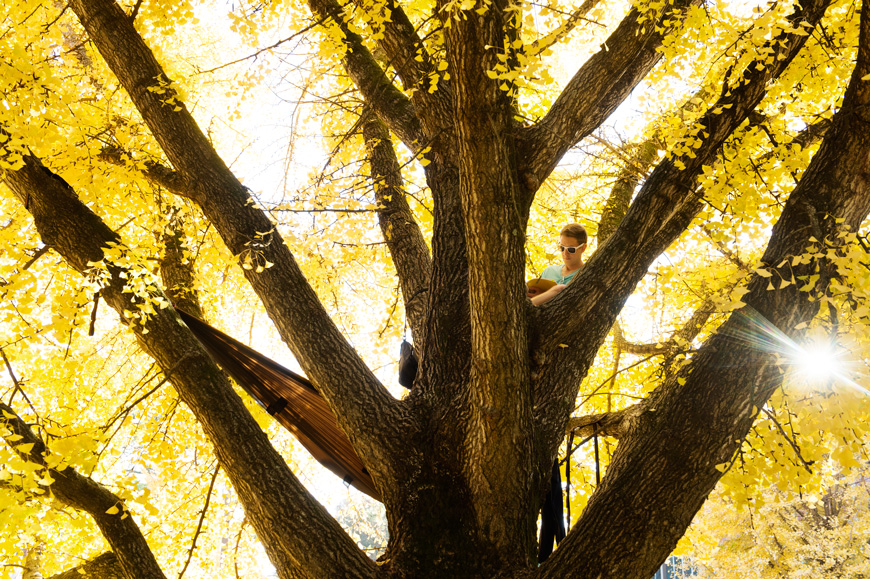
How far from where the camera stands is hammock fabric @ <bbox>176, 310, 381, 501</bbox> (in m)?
2.53

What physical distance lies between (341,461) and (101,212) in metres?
2.72

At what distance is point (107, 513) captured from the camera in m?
2.13

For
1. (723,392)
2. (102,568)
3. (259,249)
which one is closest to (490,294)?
(723,392)

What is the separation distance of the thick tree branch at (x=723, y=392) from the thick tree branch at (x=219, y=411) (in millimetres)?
761

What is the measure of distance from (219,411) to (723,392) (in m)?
1.72

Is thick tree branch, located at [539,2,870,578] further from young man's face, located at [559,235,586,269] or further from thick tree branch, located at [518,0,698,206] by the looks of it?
young man's face, located at [559,235,586,269]

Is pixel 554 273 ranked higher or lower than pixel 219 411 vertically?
higher

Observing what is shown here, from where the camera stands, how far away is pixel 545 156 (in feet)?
8.23

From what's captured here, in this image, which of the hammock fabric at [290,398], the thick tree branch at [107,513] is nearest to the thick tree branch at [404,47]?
the hammock fabric at [290,398]

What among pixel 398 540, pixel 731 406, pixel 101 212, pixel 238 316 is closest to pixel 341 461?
pixel 398 540

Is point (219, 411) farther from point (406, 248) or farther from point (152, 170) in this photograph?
point (152, 170)

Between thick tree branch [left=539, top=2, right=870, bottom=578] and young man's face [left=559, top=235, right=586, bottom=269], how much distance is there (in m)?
1.05

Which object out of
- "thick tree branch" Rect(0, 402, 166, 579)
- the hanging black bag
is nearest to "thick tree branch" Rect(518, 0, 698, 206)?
the hanging black bag

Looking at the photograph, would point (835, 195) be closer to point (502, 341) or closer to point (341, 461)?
point (502, 341)
